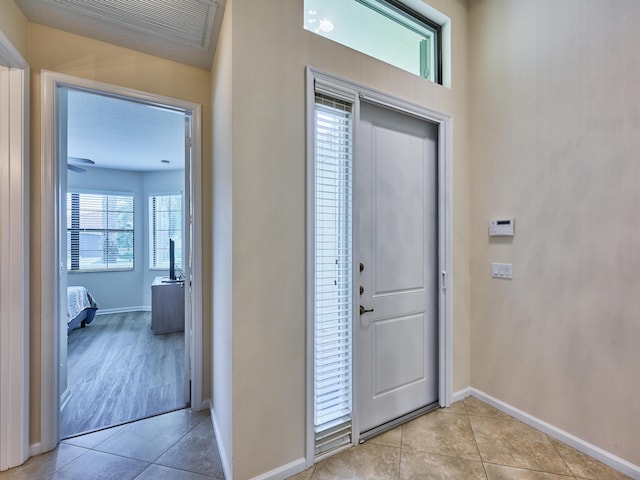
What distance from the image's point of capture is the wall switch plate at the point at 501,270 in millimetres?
2214

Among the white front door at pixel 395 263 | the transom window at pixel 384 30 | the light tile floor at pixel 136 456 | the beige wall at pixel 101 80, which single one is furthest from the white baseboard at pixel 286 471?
the transom window at pixel 384 30

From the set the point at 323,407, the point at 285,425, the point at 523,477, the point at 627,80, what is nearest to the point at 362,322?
the point at 323,407

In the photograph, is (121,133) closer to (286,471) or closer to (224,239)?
(224,239)

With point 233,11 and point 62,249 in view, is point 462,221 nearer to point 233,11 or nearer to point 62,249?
point 233,11

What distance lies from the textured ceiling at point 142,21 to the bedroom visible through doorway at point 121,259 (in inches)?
14.6

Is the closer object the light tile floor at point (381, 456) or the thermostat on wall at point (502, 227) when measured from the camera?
the light tile floor at point (381, 456)

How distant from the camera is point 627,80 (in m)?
1.64

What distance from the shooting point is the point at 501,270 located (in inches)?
89.0

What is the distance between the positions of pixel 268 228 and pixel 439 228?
1.45 metres

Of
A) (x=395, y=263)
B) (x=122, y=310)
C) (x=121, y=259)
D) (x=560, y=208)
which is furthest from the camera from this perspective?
(x=121, y=259)

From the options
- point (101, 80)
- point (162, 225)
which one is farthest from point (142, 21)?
point (162, 225)

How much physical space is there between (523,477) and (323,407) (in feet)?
3.73

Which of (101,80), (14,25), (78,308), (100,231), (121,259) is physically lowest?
(78,308)

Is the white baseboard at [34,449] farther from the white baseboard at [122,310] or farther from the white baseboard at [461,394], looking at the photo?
the white baseboard at [122,310]
